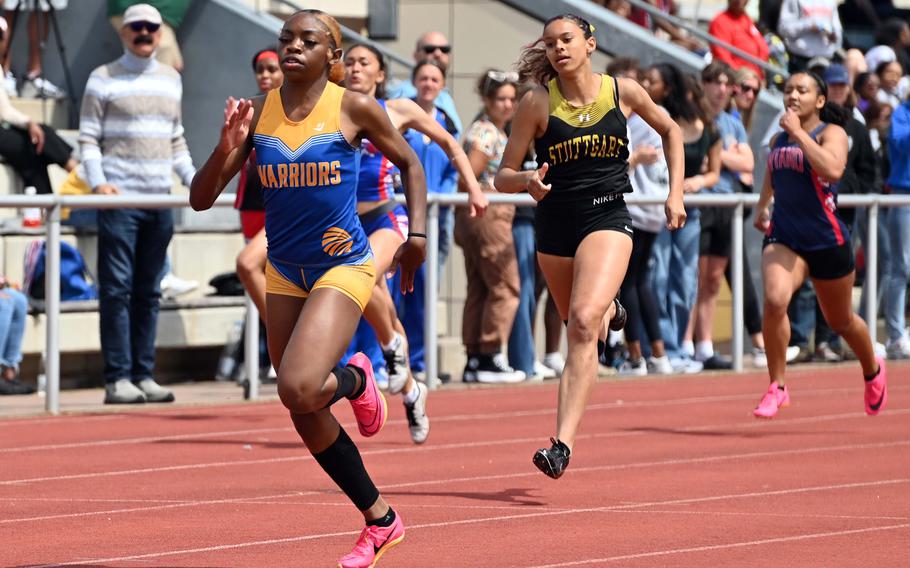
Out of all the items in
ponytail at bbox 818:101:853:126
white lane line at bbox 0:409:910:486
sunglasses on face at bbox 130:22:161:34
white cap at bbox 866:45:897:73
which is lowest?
white lane line at bbox 0:409:910:486

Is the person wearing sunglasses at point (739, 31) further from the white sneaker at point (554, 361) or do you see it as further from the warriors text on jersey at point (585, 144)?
the warriors text on jersey at point (585, 144)

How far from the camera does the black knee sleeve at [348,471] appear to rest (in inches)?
285

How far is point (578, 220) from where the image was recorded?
9.60 metres

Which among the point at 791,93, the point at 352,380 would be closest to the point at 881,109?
the point at 791,93

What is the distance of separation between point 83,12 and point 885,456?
1016 centimetres

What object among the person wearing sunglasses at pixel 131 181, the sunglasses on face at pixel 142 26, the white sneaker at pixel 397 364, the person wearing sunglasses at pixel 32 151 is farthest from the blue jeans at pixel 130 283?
the white sneaker at pixel 397 364

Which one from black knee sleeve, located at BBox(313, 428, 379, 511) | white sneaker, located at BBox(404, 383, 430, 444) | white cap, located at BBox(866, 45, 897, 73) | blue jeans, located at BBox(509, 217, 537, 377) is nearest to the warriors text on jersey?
white sneaker, located at BBox(404, 383, 430, 444)

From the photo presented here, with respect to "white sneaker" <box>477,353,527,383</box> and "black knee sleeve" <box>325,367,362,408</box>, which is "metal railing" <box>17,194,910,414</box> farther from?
"black knee sleeve" <box>325,367,362,408</box>

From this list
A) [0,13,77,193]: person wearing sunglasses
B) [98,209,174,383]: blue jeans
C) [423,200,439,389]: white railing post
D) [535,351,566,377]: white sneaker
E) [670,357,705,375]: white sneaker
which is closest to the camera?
[98,209,174,383]: blue jeans

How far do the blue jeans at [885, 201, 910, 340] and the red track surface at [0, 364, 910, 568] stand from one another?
9.82ft

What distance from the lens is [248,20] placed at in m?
18.2

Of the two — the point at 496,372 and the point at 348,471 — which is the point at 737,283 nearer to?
the point at 496,372

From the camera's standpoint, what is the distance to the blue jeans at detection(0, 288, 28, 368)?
13383mm

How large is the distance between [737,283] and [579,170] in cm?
661
